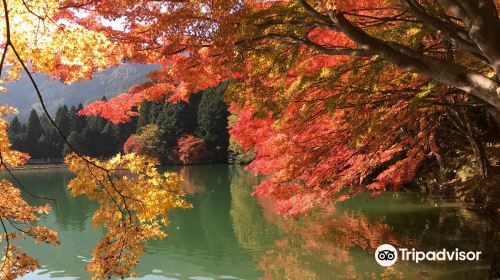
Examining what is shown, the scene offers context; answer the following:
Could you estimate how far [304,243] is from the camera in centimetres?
967

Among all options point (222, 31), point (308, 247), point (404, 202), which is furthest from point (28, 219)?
point (404, 202)

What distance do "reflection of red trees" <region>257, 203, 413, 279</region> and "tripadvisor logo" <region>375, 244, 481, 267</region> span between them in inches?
11.8

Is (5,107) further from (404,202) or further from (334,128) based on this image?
(404,202)

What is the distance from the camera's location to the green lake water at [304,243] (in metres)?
7.52

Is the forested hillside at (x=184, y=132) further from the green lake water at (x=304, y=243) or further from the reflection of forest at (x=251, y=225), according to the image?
the green lake water at (x=304, y=243)

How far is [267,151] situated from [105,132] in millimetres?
52254

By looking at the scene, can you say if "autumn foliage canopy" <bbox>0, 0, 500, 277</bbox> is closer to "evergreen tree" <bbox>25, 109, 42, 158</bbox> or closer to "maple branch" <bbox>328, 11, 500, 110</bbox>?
"maple branch" <bbox>328, 11, 500, 110</bbox>

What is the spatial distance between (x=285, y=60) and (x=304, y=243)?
6207 mm

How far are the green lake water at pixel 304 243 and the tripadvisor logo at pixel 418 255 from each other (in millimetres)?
189

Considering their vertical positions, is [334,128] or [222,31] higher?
[222,31]

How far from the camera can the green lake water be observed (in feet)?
24.7

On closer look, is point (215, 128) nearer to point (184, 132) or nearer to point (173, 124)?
point (184, 132)

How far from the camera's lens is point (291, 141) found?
6.89m

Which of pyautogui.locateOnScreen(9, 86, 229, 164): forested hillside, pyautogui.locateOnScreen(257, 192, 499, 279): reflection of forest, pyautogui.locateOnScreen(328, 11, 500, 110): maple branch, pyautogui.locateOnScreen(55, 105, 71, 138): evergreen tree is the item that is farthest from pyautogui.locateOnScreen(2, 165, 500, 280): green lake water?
pyautogui.locateOnScreen(55, 105, 71, 138): evergreen tree
